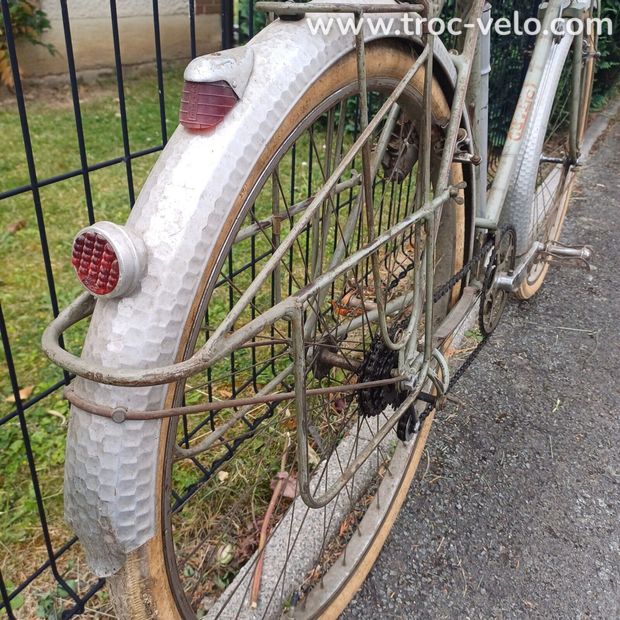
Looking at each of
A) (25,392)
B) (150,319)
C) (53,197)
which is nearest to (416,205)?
(150,319)

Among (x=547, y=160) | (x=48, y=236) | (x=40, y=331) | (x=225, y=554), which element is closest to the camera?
(x=225, y=554)

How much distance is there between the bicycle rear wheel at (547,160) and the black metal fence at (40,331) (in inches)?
31.9

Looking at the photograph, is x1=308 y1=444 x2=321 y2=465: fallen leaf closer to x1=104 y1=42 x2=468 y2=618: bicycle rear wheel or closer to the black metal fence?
x1=104 y1=42 x2=468 y2=618: bicycle rear wheel

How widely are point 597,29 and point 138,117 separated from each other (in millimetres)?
3545

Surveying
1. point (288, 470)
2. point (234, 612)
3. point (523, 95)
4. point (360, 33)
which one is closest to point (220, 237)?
point (360, 33)

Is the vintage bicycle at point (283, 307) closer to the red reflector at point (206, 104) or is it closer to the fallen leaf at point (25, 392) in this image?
the red reflector at point (206, 104)

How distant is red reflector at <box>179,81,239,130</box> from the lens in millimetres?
964

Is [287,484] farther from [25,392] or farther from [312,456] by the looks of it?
[25,392]

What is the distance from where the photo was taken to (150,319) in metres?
0.92

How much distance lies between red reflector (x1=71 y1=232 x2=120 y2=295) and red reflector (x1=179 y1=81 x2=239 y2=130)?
0.24 meters

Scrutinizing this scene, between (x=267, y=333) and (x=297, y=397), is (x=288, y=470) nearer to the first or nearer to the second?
(x=267, y=333)

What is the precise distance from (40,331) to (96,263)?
1.95 metres

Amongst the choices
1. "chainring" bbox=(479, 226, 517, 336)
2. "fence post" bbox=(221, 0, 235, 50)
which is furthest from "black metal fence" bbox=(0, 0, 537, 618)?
"chainring" bbox=(479, 226, 517, 336)

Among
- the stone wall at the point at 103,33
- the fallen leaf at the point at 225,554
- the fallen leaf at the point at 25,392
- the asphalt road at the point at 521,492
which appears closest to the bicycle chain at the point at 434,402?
the asphalt road at the point at 521,492
